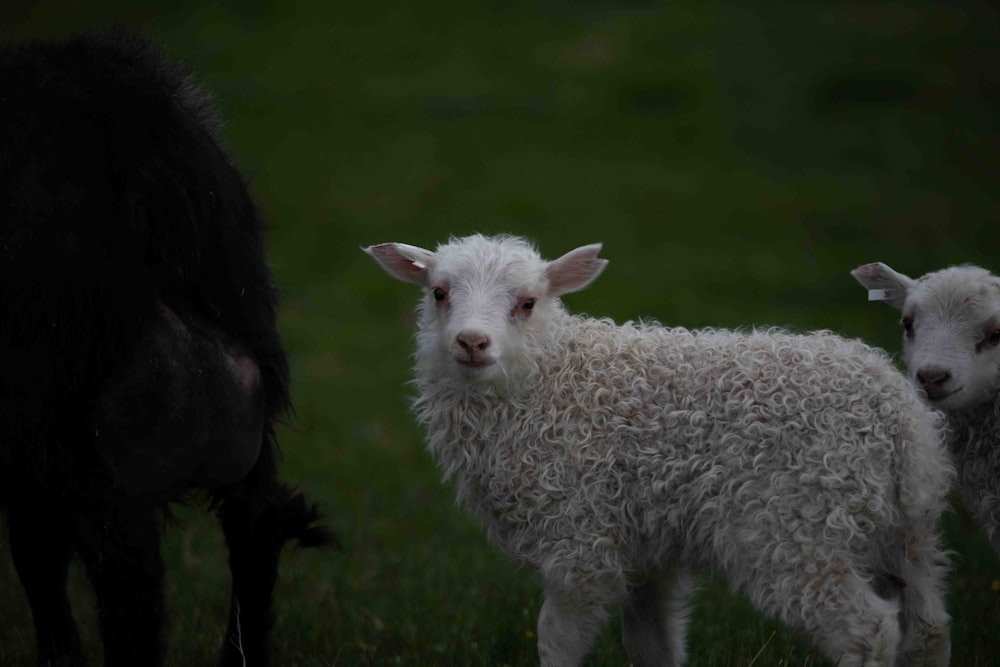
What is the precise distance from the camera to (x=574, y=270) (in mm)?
4816

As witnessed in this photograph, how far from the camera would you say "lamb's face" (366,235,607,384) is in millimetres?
4473

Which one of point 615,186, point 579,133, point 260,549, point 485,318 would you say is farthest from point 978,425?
point 579,133

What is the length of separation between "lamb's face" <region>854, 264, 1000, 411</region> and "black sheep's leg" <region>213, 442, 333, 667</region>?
8.31 feet

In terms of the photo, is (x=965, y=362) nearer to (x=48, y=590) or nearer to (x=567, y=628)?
(x=567, y=628)

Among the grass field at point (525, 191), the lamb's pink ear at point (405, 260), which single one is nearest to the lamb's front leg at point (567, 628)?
the grass field at point (525, 191)

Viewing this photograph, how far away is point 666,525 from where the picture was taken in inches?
172

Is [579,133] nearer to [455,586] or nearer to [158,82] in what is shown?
[455,586]

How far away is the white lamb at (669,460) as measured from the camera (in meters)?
4.04

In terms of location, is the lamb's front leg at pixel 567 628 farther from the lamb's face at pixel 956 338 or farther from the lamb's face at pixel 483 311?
the lamb's face at pixel 956 338

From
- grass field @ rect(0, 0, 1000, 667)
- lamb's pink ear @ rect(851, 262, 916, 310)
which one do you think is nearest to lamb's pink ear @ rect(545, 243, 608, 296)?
lamb's pink ear @ rect(851, 262, 916, 310)

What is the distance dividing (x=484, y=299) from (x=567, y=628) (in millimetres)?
1305

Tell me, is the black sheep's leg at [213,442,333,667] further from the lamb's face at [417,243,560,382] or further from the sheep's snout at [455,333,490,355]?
the sheep's snout at [455,333,490,355]

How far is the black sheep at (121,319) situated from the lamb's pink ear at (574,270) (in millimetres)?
1150

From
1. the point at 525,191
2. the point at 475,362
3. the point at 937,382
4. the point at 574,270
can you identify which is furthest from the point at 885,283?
the point at 525,191
